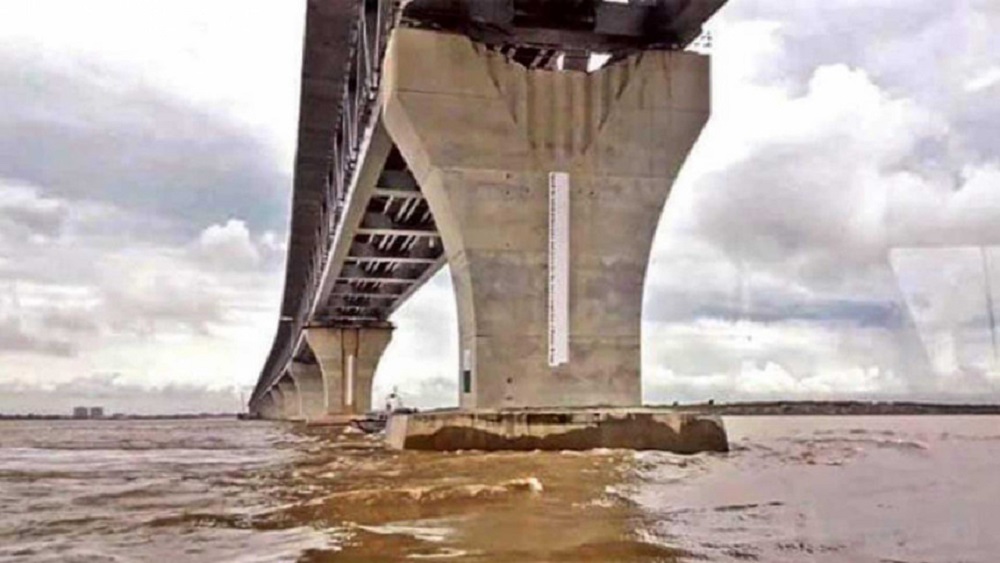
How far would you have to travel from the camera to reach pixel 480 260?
50.5 feet

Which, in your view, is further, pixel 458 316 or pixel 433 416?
pixel 458 316

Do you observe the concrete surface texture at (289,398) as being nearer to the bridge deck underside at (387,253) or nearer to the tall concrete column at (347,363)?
the tall concrete column at (347,363)

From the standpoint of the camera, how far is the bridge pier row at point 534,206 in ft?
50.3

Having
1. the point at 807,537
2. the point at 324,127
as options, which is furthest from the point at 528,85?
the point at 324,127

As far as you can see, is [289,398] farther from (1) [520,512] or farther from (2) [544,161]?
(1) [520,512]

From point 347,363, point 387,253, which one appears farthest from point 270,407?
point 387,253

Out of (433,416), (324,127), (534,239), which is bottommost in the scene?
(433,416)

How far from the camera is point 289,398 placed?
95750mm

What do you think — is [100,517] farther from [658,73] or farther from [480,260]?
[658,73]

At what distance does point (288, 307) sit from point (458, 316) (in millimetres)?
51622

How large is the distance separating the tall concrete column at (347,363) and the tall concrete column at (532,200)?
39741 mm

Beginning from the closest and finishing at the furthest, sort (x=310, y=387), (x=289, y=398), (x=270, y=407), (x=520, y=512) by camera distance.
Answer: (x=520, y=512) < (x=310, y=387) < (x=289, y=398) < (x=270, y=407)

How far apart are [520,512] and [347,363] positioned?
4964cm

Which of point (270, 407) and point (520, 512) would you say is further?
point (270, 407)
